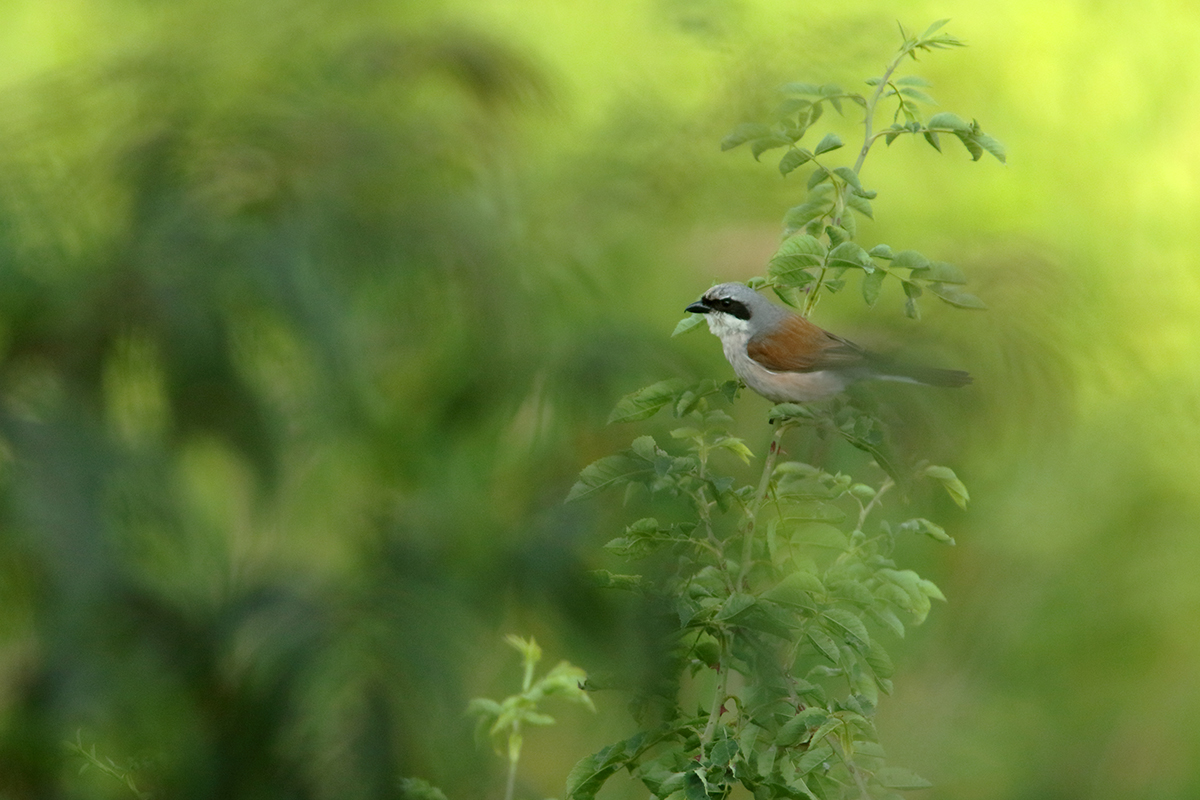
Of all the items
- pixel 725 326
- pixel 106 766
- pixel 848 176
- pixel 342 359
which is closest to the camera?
pixel 848 176

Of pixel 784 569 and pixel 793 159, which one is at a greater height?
pixel 793 159

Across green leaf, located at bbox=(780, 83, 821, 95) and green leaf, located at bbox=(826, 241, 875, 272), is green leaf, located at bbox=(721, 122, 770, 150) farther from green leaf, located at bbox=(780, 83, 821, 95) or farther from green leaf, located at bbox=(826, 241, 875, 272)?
green leaf, located at bbox=(826, 241, 875, 272)

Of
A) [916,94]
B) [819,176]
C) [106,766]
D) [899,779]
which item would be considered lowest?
[106,766]

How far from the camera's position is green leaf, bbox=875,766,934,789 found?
101 centimetres

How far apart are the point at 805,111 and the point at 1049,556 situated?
239 cm

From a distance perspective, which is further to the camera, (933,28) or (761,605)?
(933,28)

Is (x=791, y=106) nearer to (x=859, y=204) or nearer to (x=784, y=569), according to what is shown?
(x=859, y=204)

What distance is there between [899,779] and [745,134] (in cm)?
56

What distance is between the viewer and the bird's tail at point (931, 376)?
1346 mm

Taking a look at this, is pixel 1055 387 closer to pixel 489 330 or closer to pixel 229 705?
pixel 489 330

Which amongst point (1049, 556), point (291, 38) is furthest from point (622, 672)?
point (1049, 556)

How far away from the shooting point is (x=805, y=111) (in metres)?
1.13

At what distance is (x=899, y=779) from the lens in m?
1.03

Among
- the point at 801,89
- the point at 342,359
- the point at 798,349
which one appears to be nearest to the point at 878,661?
the point at 801,89
